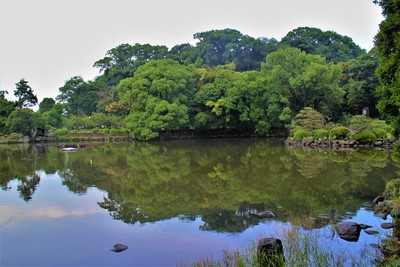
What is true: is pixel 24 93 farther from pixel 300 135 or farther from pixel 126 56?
pixel 300 135

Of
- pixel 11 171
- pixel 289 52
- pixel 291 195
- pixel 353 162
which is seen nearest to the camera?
pixel 291 195

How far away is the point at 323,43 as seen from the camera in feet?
225

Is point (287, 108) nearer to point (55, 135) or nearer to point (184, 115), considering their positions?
point (184, 115)

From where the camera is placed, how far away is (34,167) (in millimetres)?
21219

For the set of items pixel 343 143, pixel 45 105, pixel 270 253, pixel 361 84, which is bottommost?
pixel 270 253

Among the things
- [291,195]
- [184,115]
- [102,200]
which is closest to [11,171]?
[102,200]

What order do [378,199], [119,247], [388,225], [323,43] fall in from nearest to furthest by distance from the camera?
[119,247]
[388,225]
[378,199]
[323,43]

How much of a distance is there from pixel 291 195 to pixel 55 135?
41829 millimetres

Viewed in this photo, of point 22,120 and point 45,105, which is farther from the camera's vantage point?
point 45,105

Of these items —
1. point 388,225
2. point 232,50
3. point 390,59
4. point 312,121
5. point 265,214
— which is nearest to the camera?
point 388,225

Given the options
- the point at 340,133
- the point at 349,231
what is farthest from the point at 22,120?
the point at 349,231

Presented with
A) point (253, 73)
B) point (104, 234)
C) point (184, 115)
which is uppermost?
point (253, 73)

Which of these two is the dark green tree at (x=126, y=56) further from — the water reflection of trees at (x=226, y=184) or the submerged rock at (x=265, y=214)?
the submerged rock at (x=265, y=214)

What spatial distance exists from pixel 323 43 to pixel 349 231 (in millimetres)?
66444
